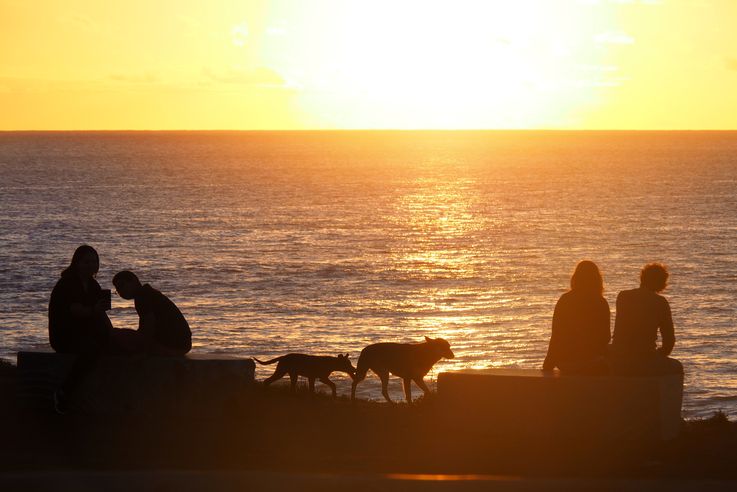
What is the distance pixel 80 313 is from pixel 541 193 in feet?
336

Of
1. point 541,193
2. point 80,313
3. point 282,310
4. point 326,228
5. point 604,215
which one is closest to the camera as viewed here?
point 80,313

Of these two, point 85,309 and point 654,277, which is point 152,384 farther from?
point 654,277

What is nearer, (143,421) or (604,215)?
(143,421)

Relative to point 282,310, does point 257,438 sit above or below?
above

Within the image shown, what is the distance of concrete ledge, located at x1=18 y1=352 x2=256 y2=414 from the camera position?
11094 mm

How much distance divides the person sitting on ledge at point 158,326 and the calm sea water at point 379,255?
37.5ft

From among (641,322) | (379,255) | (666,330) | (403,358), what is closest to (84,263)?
(403,358)

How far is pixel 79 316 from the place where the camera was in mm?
10922

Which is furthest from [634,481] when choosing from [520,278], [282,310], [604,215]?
[604,215]

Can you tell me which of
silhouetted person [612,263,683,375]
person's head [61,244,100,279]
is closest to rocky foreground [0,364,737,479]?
silhouetted person [612,263,683,375]

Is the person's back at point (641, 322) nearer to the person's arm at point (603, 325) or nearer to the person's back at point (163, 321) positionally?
the person's arm at point (603, 325)

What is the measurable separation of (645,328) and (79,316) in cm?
499

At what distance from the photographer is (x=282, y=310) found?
38.5 m

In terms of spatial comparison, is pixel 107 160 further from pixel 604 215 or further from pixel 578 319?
pixel 578 319
